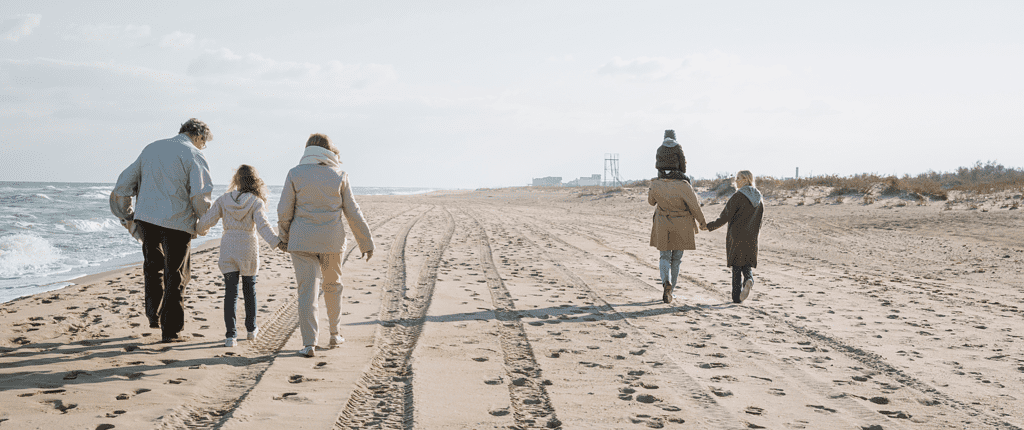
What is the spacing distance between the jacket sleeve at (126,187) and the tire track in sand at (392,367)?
2390mm

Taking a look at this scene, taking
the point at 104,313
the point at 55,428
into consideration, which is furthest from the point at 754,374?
the point at 104,313

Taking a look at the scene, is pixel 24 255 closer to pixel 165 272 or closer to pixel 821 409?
pixel 165 272

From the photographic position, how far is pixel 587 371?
15.1 feet

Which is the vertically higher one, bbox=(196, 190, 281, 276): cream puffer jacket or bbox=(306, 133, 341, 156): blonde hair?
bbox=(306, 133, 341, 156): blonde hair

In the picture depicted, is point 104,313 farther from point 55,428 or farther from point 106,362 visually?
point 55,428

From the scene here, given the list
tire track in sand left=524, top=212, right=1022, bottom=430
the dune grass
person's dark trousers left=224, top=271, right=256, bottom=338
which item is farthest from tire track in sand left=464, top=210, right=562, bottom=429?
the dune grass

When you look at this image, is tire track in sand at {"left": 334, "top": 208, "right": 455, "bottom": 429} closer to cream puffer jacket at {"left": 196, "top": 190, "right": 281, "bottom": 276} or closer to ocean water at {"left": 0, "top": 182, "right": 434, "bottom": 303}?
cream puffer jacket at {"left": 196, "top": 190, "right": 281, "bottom": 276}

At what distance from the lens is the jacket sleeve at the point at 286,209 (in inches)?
192

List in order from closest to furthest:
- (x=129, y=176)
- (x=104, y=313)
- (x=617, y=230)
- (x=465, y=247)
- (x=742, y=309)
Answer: (x=129, y=176), (x=104, y=313), (x=742, y=309), (x=465, y=247), (x=617, y=230)

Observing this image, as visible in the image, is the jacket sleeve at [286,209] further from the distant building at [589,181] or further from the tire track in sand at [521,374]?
the distant building at [589,181]

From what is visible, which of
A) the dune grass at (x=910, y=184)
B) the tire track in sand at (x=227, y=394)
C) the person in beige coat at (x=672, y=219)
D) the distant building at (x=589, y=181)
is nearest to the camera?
the tire track in sand at (x=227, y=394)

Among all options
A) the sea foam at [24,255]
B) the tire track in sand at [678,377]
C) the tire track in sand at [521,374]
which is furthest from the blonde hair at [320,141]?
the sea foam at [24,255]

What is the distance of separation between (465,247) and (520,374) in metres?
8.61

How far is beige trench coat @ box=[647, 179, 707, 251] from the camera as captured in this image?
744cm
